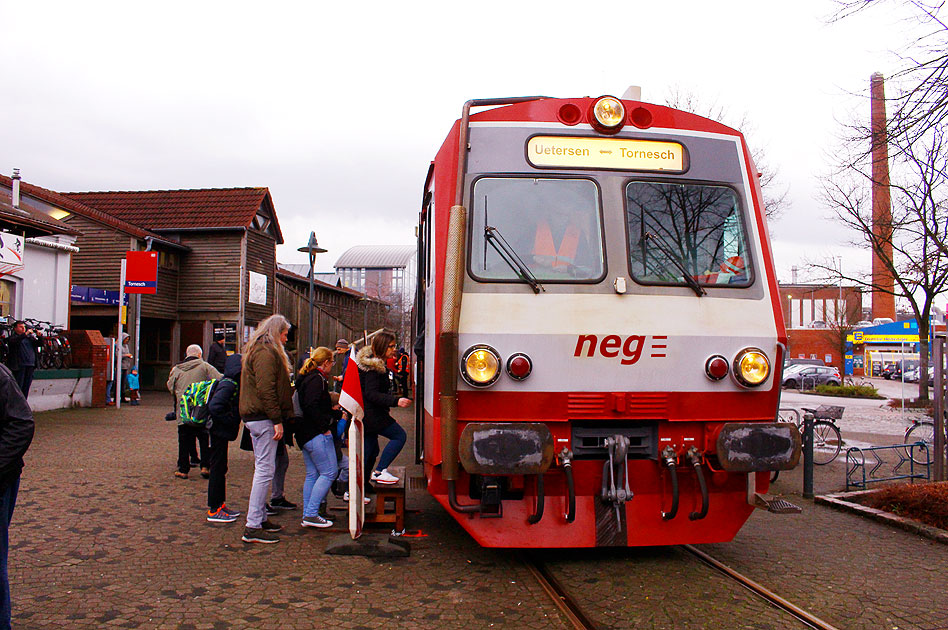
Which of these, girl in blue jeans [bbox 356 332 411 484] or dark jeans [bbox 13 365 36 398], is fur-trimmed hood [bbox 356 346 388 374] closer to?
girl in blue jeans [bbox 356 332 411 484]

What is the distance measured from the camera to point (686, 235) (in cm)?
545

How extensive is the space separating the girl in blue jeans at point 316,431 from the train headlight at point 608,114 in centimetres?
311

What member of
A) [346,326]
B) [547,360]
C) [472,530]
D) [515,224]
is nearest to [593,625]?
[472,530]

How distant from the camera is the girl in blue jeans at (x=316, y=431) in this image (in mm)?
6594

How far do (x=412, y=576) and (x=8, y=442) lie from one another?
2.78 m

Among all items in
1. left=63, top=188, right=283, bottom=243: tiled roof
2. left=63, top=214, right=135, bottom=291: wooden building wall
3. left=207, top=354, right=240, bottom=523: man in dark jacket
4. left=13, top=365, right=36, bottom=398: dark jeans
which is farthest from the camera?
left=63, top=188, right=283, bottom=243: tiled roof

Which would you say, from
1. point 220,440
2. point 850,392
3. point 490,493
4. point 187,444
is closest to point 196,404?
point 187,444

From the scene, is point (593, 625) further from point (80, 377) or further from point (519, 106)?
point (80, 377)

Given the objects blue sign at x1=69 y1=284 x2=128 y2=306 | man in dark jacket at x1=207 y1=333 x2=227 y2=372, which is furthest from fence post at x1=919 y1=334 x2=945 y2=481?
blue sign at x1=69 y1=284 x2=128 y2=306

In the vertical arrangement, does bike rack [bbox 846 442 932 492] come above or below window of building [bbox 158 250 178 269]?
below

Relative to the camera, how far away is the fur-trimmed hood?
6980 mm

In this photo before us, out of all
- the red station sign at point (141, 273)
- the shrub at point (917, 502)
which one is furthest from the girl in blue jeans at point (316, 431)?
the red station sign at point (141, 273)

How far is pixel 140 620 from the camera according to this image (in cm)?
443

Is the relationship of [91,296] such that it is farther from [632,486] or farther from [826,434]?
[632,486]
